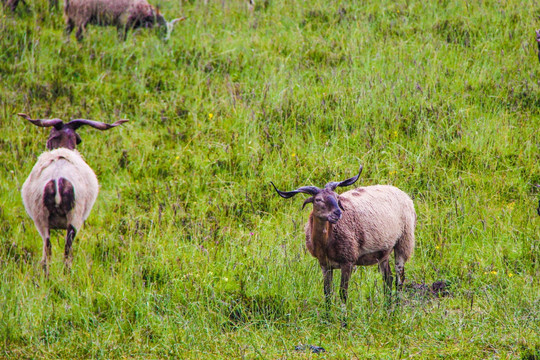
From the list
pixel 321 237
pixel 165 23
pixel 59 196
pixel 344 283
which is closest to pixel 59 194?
pixel 59 196

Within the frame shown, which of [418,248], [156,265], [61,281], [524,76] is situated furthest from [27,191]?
[524,76]

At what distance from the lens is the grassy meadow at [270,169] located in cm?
520

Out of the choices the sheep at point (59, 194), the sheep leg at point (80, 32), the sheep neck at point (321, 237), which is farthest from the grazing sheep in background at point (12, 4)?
the sheep neck at point (321, 237)

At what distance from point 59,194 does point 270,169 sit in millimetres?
2735

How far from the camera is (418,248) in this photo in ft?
21.8

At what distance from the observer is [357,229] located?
5.71m

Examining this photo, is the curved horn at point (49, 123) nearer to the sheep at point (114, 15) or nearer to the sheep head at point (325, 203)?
the sheep head at point (325, 203)

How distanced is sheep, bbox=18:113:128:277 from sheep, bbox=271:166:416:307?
2741mm

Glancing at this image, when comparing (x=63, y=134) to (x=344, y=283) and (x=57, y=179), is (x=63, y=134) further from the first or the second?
(x=344, y=283)

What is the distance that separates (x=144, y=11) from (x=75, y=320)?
7.87 metres

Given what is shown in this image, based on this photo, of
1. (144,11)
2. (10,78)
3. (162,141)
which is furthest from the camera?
(144,11)

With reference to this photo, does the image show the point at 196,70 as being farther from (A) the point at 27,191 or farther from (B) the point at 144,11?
(A) the point at 27,191

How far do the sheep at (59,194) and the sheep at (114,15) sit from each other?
15.9 ft

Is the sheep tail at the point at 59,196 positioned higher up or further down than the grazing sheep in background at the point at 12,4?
further down
